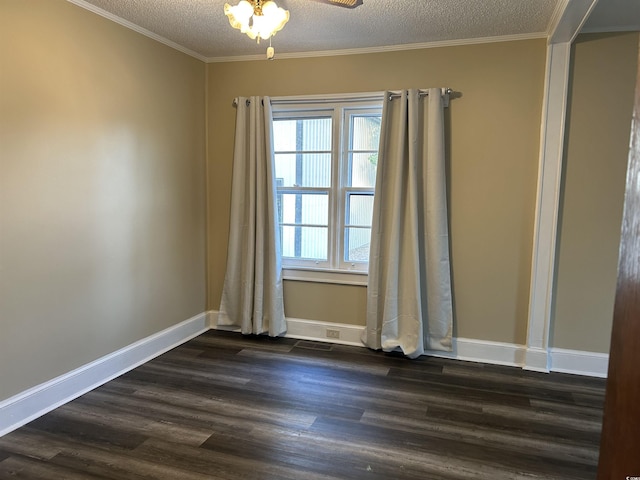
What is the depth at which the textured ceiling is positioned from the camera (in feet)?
8.89

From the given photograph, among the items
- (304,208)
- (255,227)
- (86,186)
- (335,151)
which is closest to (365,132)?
(335,151)

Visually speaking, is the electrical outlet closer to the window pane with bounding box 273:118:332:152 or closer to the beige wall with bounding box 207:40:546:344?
the beige wall with bounding box 207:40:546:344

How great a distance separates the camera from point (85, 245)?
282 centimetres

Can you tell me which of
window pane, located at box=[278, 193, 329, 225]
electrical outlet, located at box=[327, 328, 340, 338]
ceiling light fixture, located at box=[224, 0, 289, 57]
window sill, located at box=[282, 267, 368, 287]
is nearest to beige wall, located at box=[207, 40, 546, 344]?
window sill, located at box=[282, 267, 368, 287]

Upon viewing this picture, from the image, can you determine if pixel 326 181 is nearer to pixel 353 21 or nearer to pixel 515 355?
pixel 353 21

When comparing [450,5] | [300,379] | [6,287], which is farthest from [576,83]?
[6,287]

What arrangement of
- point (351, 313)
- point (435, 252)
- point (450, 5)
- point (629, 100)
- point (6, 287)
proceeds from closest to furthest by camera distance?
1. point (6, 287)
2. point (450, 5)
3. point (629, 100)
4. point (435, 252)
5. point (351, 313)

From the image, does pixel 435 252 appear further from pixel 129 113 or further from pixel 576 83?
pixel 129 113

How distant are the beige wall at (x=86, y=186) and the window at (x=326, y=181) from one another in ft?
2.86

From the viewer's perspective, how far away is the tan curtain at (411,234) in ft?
11.0

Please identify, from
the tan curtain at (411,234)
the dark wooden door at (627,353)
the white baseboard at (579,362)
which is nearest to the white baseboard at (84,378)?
the tan curtain at (411,234)

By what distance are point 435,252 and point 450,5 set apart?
1.75 metres

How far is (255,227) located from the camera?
384cm

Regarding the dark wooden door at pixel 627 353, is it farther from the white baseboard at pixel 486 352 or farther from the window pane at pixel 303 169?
the window pane at pixel 303 169
